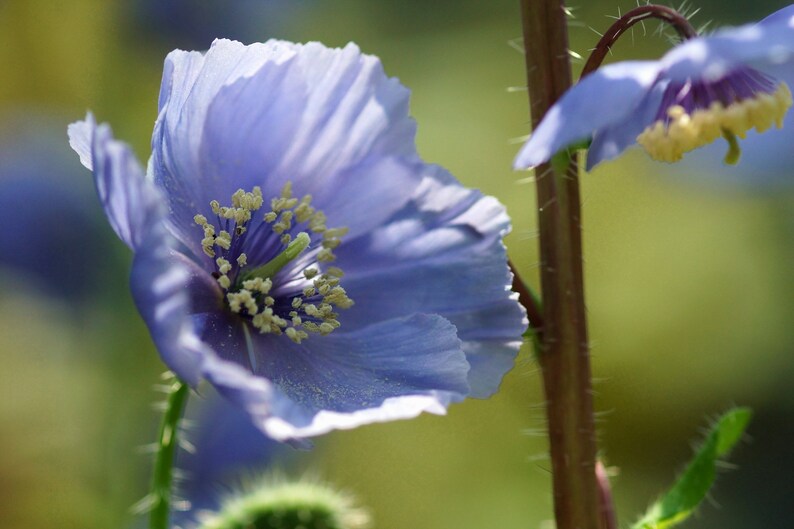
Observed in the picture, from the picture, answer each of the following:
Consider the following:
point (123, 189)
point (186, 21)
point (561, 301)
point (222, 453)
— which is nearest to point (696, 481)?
point (561, 301)

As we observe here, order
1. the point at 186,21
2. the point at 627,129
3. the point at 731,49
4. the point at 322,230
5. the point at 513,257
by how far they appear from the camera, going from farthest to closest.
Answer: the point at 513,257, the point at 186,21, the point at 322,230, the point at 627,129, the point at 731,49

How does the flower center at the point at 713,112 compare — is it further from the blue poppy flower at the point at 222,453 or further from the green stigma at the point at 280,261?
the blue poppy flower at the point at 222,453

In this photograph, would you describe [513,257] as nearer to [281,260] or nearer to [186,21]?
[186,21]

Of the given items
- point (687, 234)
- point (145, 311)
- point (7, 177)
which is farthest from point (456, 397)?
point (687, 234)

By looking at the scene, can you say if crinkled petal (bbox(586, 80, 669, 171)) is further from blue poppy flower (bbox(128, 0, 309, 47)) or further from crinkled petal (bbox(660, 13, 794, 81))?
blue poppy flower (bbox(128, 0, 309, 47))

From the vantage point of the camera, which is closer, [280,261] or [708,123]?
[708,123]

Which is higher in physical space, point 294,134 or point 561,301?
point 294,134
